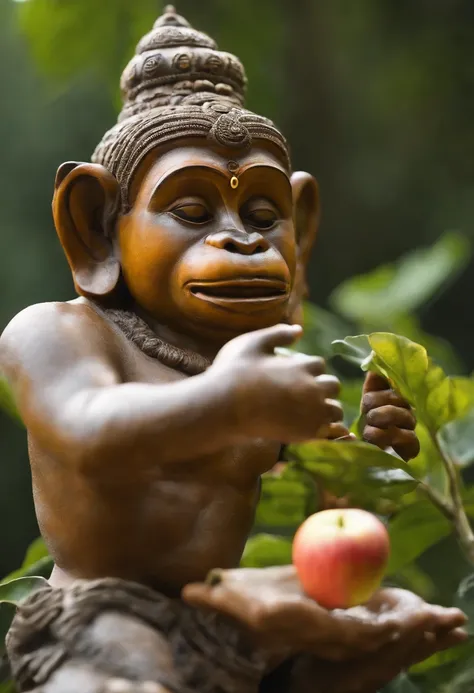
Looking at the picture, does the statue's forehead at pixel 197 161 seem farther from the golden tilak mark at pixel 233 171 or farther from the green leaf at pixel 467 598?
the green leaf at pixel 467 598

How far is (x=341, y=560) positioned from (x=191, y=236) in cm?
37

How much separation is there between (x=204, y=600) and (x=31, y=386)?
25 centimetres

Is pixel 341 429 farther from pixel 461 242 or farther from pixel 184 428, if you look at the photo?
pixel 461 242

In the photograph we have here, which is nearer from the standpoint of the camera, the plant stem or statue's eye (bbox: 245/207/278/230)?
statue's eye (bbox: 245/207/278/230)

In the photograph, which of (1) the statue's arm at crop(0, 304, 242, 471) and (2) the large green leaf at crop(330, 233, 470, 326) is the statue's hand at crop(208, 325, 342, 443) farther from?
(2) the large green leaf at crop(330, 233, 470, 326)

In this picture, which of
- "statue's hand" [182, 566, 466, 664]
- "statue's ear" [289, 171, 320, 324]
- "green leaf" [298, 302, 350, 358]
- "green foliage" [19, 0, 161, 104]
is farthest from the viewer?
"green foliage" [19, 0, 161, 104]

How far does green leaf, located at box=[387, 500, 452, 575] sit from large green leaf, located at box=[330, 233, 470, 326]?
68 centimetres

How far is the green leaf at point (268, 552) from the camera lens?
133 cm

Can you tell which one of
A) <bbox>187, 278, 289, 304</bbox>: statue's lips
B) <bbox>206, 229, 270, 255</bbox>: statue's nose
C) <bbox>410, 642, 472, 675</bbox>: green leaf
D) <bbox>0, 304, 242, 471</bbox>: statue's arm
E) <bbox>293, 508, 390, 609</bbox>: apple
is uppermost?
<bbox>206, 229, 270, 255</bbox>: statue's nose

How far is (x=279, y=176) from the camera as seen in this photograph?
983 millimetres

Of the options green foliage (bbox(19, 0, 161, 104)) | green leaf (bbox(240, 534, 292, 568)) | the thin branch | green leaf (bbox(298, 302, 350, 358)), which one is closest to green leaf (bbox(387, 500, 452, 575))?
the thin branch

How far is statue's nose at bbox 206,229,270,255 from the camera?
910mm

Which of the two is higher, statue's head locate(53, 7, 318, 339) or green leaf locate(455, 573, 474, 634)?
statue's head locate(53, 7, 318, 339)

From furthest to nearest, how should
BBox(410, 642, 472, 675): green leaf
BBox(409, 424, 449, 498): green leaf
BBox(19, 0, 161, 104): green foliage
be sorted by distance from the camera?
BBox(19, 0, 161, 104): green foliage → BBox(409, 424, 449, 498): green leaf → BBox(410, 642, 472, 675): green leaf
